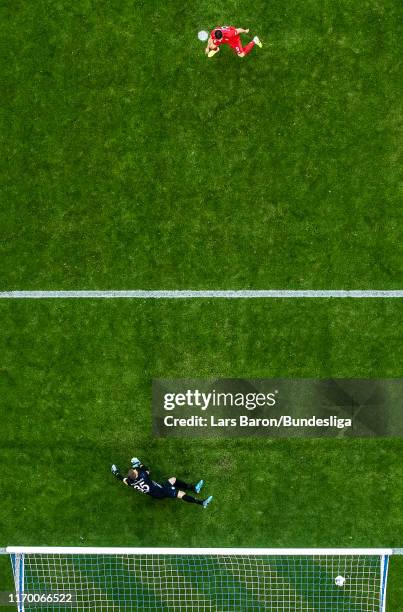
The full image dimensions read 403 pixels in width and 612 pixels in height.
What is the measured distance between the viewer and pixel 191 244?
7.43 m

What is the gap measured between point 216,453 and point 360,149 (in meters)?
4.32

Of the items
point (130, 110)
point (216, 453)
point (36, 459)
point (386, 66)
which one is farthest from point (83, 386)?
point (386, 66)

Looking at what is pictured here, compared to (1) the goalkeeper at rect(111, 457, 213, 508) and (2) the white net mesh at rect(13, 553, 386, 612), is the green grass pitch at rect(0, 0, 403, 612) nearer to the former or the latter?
(1) the goalkeeper at rect(111, 457, 213, 508)

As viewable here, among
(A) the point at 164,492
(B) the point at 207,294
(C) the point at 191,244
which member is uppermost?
(C) the point at 191,244

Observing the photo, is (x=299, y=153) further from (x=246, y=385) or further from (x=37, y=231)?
(x=37, y=231)

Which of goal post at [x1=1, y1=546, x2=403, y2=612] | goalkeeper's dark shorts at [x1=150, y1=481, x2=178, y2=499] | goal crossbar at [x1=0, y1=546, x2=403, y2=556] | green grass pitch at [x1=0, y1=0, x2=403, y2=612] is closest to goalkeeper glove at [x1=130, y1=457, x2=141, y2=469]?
green grass pitch at [x1=0, y1=0, x2=403, y2=612]

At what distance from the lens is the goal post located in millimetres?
7422

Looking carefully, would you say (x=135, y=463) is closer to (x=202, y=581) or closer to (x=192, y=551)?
(x=192, y=551)

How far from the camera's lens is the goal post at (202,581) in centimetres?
742

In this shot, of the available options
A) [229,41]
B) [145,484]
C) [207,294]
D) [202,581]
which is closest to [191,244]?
[207,294]

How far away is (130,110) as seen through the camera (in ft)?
24.3

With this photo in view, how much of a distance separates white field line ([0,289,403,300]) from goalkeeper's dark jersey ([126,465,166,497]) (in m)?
2.22

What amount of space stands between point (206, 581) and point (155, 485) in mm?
1496

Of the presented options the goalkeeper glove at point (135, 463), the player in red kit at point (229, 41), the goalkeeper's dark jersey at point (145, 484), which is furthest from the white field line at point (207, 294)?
the player in red kit at point (229, 41)
